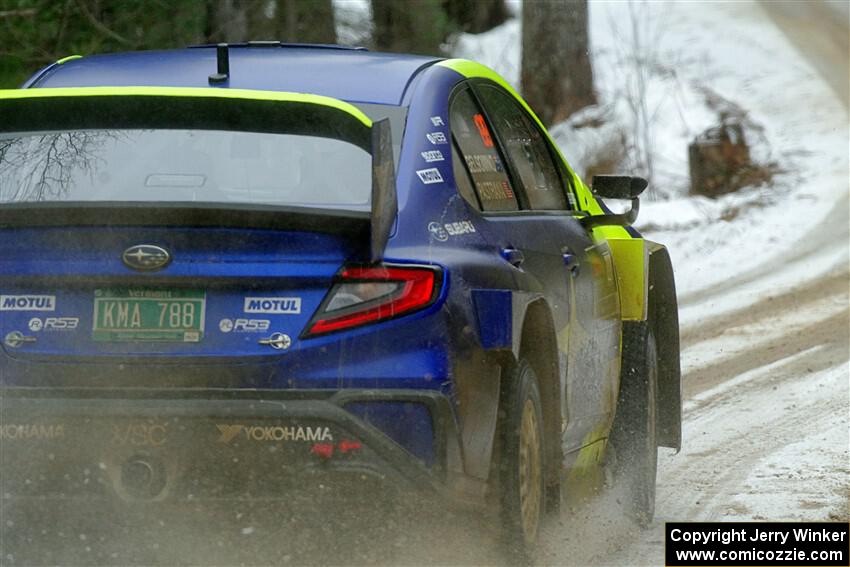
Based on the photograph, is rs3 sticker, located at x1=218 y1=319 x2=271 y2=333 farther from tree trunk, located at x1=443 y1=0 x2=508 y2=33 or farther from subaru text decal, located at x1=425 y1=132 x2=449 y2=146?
tree trunk, located at x1=443 y1=0 x2=508 y2=33

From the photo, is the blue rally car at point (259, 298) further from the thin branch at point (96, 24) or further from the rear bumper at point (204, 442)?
the thin branch at point (96, 24)

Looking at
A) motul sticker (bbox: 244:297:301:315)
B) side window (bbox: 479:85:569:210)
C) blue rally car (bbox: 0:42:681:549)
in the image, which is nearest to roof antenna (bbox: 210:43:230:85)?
blue rally car (bbox: 0:42:681:549)

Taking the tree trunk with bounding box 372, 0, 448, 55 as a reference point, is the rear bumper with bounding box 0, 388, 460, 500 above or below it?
above

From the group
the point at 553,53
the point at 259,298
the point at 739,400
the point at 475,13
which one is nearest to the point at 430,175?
the point at 259,298

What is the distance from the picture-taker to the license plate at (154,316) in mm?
4398

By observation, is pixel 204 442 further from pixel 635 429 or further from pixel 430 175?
pixel 635 429

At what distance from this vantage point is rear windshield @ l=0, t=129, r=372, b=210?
4.68 meters

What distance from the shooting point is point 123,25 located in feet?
40.2

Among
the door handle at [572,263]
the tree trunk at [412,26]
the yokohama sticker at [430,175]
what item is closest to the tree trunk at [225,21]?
the tree trunk at [412,26]

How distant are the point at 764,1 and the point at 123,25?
22598mm

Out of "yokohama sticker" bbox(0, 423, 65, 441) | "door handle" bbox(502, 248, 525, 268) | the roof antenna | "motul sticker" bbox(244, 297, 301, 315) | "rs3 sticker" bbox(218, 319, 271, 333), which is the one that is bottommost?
"yokohama sticker" bbox(0, 423, 65, 441)

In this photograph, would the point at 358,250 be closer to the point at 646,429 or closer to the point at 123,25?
Result: the point at 646,429

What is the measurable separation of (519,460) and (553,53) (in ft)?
52.7

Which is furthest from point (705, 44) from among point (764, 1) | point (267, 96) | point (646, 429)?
point (267, 96)
